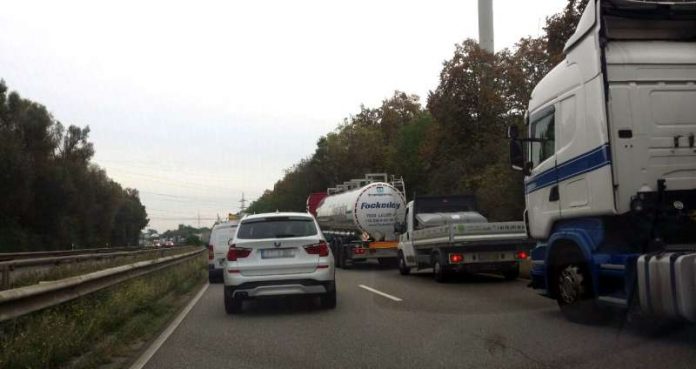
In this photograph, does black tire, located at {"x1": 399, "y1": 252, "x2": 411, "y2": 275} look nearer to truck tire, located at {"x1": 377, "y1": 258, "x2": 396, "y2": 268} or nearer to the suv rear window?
truck tire, located at {"x1": 377, "y1": 258, "x2": 396, "y2": 268}

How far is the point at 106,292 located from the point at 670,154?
896 centimetres

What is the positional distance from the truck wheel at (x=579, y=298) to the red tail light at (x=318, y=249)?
160 inches

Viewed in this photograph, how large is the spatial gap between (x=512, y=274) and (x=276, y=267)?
7.40 metres

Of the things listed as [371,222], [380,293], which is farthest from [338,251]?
[380,293]

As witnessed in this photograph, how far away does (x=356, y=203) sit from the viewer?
85.1 ft

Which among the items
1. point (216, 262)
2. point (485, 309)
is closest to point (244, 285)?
point (485, 309)

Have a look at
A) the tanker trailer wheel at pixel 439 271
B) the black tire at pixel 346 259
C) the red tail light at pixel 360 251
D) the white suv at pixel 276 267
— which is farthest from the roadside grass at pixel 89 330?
the black tire at pixel 346 259

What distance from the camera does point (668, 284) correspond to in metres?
7.38

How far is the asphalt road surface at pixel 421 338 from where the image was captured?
7516 mm

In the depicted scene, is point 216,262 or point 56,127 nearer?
point 216,262

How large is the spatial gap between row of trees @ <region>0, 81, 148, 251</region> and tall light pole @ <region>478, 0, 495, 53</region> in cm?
3619

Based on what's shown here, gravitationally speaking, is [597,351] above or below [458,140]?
below

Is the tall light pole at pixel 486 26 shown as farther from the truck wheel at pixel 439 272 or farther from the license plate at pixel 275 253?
the license plate at pixel 275 253

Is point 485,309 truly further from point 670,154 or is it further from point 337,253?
point 337,253
